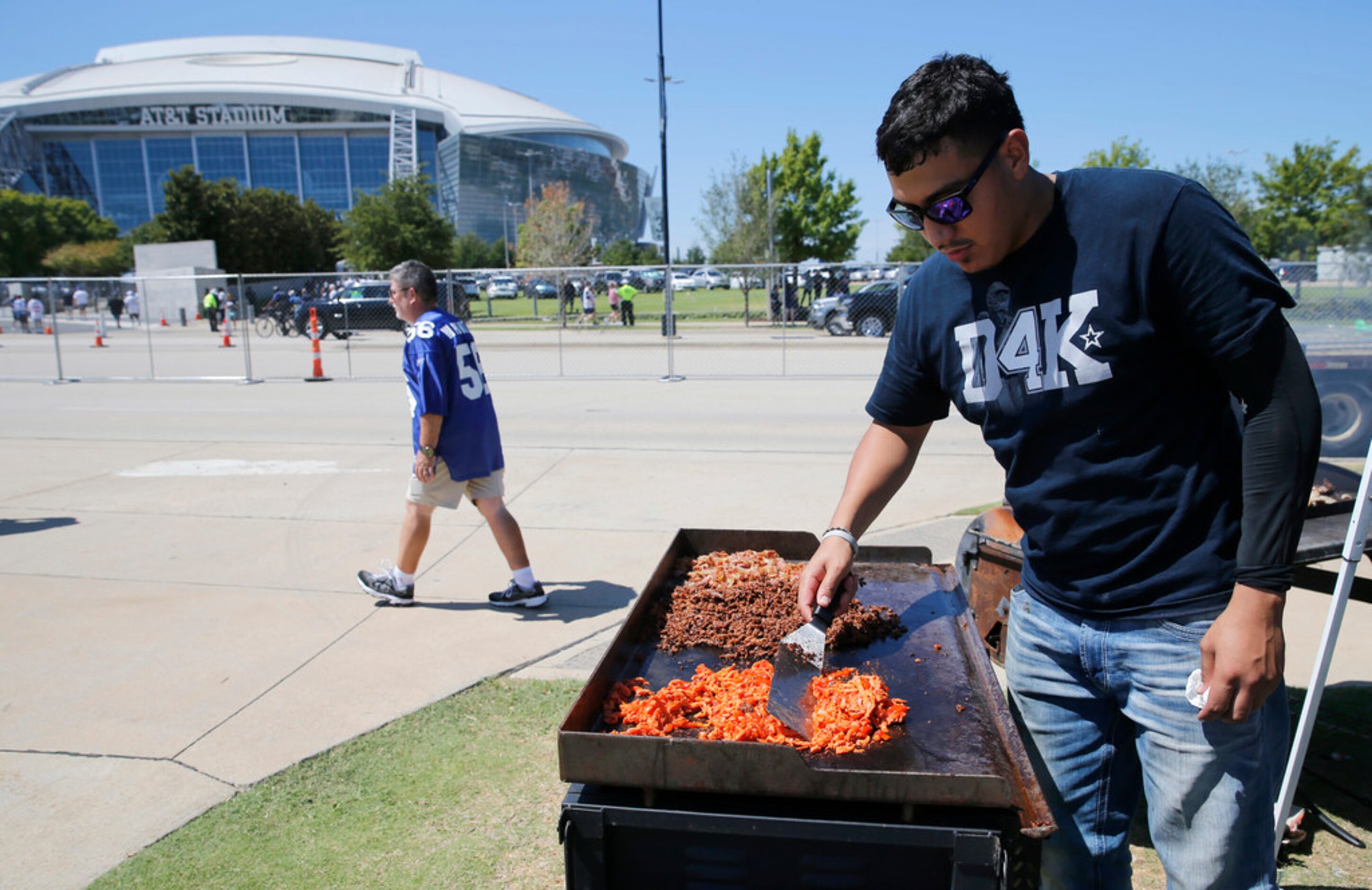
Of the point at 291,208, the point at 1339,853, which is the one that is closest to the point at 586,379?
the point at 1339,853

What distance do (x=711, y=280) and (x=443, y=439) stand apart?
71.4 ft

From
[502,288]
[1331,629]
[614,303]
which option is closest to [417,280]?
[1331,629]

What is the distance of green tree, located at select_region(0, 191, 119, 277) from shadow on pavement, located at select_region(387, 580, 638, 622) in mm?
75150

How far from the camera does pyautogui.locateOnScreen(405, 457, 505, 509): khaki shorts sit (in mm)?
5309

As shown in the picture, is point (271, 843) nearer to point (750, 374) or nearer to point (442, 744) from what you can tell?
point (442, 744)

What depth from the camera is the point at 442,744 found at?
3836 millimetres

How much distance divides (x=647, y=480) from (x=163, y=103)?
404 feet

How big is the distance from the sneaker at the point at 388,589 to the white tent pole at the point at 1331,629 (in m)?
4.51

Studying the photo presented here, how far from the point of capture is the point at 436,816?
3.33 m

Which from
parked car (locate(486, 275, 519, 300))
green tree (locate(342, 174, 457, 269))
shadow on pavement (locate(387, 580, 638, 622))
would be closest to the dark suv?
parked car (locate(486, 275, 519, 300))

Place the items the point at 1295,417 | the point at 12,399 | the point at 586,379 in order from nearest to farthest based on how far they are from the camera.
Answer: the point at 1295,417 < the point at 12,399 < the point at 586,379

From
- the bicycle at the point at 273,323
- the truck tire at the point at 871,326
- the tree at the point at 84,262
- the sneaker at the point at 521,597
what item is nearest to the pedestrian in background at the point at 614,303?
the truck tire at the point at 871,326

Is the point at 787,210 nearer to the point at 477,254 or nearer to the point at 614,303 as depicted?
the point at 614,303

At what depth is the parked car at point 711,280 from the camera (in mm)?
23859
